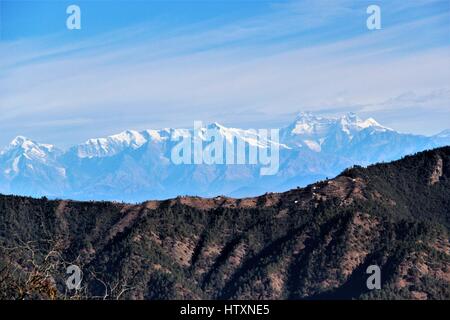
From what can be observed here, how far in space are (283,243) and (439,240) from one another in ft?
97.5

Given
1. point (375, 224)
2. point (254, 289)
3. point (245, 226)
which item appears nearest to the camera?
point (254, 289)

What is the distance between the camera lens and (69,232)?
613ft

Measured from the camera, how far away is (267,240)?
17888cm

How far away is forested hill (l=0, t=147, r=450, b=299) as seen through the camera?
158000 mm

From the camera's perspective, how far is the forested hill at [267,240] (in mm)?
158000

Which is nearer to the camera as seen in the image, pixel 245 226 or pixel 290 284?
pixel 290 284

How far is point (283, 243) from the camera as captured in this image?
570 ft

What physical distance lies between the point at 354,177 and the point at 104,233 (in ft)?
180
